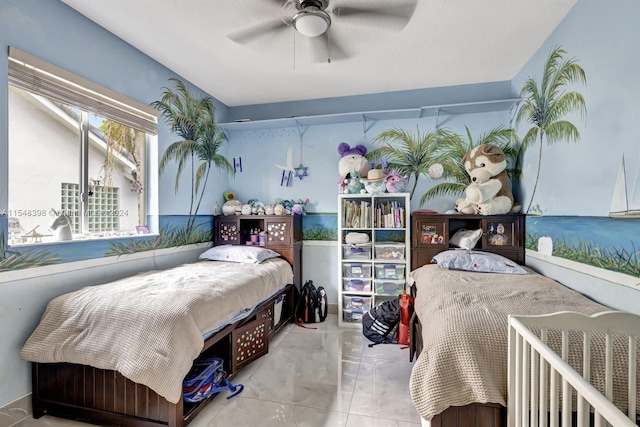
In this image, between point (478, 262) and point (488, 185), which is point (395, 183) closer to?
point (488, 185)

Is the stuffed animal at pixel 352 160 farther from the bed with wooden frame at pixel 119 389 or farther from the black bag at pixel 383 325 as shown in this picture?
the bed with wooden frame at pixel 119 389

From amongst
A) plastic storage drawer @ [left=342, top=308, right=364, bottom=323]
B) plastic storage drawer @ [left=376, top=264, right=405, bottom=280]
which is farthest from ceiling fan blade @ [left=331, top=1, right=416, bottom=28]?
plastic storage drawer @ [left=342, top=308, right=364, bottom=323]

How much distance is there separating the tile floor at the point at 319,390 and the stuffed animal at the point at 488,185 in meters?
1.56

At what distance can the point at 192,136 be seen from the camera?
10.7ft

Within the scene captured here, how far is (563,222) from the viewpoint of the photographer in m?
2.16

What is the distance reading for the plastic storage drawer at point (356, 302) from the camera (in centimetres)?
322

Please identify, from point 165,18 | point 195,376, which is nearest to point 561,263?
point 195,376

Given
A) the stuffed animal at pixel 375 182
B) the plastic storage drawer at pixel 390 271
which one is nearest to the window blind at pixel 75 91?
the stuffed animal at pixel 375 182

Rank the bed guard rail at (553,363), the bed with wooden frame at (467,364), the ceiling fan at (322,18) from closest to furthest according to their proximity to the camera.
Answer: the bed guard rail at (553,363) → the bed with wooden frame at (467,364) → the ceiling fan at (322,18)

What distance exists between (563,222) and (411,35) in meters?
1.82

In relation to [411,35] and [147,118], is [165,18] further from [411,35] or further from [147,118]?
[411,35]

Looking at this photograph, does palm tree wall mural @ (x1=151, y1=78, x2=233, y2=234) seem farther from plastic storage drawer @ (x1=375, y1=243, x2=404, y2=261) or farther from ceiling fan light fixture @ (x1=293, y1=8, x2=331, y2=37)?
plastic storage drawer @ (x1=375, y1=243, x2=404, y2=261)

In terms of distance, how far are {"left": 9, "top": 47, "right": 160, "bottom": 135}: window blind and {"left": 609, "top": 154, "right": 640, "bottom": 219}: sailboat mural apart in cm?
342

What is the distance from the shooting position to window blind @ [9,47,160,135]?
1814 millimetres
